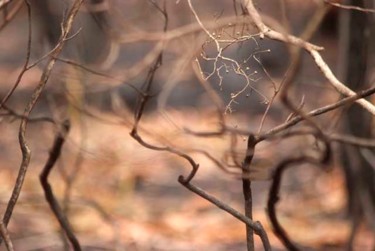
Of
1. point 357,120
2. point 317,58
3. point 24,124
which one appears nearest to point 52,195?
point 24,124

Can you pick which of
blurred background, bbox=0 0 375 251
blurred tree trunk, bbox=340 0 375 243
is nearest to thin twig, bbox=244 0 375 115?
blurred background, bbox=0 0 375 251

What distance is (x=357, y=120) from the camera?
3.12 meters

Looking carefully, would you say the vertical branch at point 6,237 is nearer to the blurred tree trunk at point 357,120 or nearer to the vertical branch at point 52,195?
the vertical branch at point 52,195

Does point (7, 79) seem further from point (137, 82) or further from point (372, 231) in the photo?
point (372, 231)

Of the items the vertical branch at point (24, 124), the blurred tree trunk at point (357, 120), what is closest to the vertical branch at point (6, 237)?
the vertical branch at point (24, 124)

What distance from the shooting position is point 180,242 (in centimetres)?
305

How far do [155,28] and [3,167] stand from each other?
127 centimetres

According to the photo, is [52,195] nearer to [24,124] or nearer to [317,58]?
[24,124]

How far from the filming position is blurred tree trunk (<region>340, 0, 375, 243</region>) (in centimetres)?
283

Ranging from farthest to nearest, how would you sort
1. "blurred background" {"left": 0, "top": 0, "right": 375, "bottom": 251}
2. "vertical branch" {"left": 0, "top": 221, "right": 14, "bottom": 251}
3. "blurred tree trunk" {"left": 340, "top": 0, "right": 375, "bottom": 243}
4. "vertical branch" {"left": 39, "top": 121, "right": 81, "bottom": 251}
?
"blurred tree trunk" {"left": 340, "top": 0, "right": 375, "bottom": 243}, "blurred background" {"left": 0, "top": 0, "right": 375, "bottom": 251}, "vertical branch" {"left": 39, "top": 121, "right": 81, "bottom": 251}, "vertical branch" {"left": 0, "top": 221, "right": 14, "bottom": 251}

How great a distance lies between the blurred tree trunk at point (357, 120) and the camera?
2.83 m

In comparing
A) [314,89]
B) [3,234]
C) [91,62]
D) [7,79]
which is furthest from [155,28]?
[3,234]

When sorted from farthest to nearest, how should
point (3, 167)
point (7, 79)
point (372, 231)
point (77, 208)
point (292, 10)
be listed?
point (292, 10)
point (7, 79)
point (3, 167)
point (77, 208)
point (372, 231)

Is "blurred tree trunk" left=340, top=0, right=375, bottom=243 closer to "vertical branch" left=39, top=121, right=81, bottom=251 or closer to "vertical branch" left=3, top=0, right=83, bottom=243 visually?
"vertical branch" left=39, top=121, right=81, bottom=251
